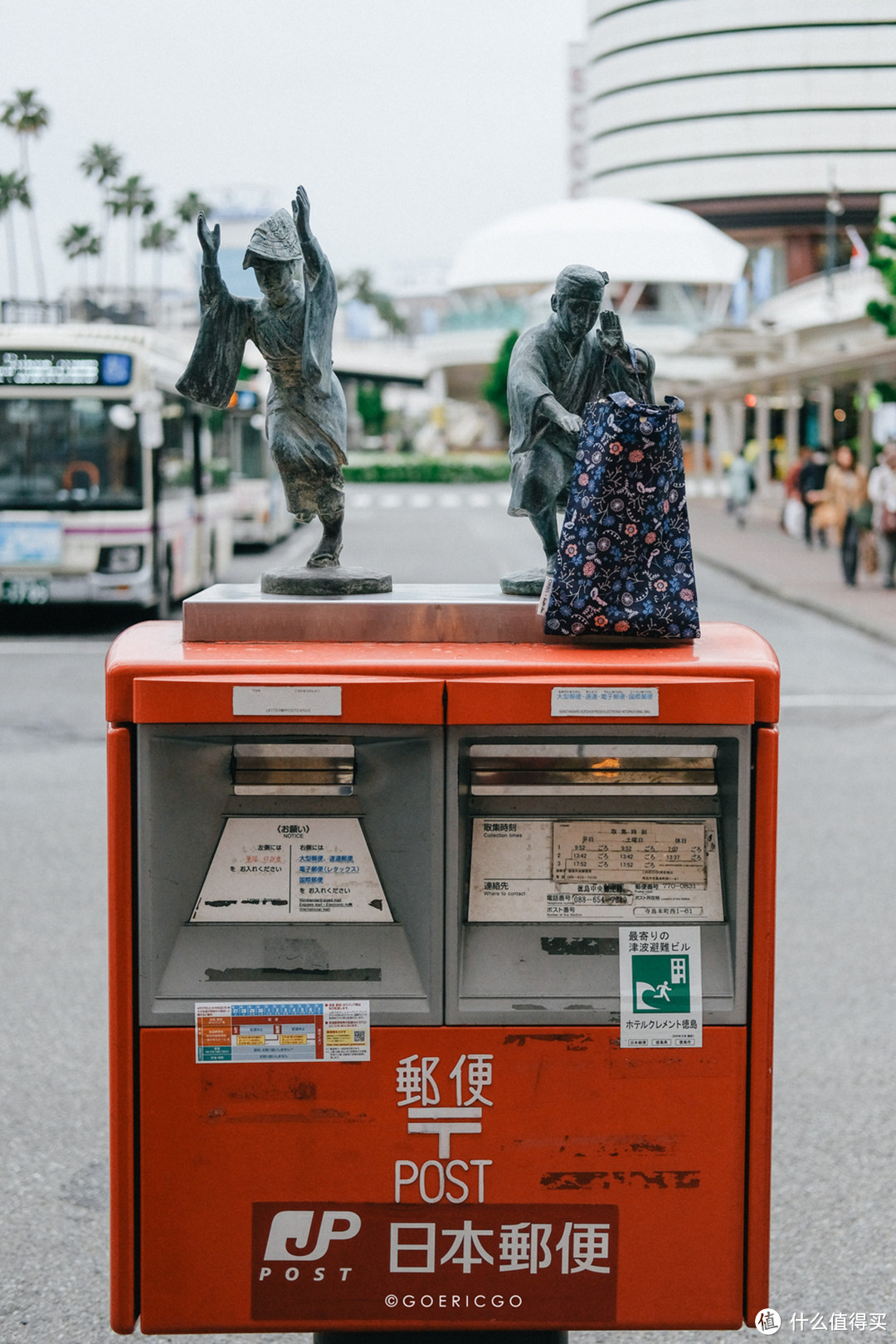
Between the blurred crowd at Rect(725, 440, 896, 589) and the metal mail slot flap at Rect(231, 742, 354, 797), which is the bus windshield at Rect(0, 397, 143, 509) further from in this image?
the metal mail slot flap at Rect(231, 742, 354, 797)

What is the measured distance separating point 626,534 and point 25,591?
43.8 ft

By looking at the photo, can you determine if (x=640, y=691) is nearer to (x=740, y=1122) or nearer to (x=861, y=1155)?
(x=740, y=1122)

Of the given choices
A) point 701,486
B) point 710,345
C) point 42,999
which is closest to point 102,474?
point 42,999

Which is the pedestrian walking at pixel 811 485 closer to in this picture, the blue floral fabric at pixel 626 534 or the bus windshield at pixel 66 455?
the bus windshield at pixel 66 455

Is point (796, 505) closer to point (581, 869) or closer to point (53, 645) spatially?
point (53, 645)

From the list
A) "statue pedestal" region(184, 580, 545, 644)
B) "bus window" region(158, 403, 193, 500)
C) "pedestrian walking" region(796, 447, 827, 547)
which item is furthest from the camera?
"pedestrian walking" region(796, 447, 827, 547)

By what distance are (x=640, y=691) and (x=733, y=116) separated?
305ft

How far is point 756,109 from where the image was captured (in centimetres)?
8825

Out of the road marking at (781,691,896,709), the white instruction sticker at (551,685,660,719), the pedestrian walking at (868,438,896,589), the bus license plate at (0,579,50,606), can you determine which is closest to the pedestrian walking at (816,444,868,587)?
the pedestrian walking at (868,438,896,589)

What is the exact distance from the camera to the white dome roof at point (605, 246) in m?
85.6

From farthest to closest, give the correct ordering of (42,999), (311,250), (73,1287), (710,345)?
(710,345)
(42,999)
(73,1287)
(311,250)

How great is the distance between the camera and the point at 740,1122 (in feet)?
9.04

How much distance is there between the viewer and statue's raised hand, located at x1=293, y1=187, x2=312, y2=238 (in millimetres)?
2982

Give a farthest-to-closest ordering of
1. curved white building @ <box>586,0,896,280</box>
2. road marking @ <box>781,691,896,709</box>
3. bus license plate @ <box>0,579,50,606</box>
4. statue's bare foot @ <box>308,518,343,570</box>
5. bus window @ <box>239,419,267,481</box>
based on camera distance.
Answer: curved white building @ <box>586,0,896,280</box> < bus window @ <box>239,419,267,481</box> < bus license plate @ <box>0,579,50,606</box> < road marking @ <box>781,691,896,709</box> < statue's bare foot @ <box>308,518,343,570</box>
